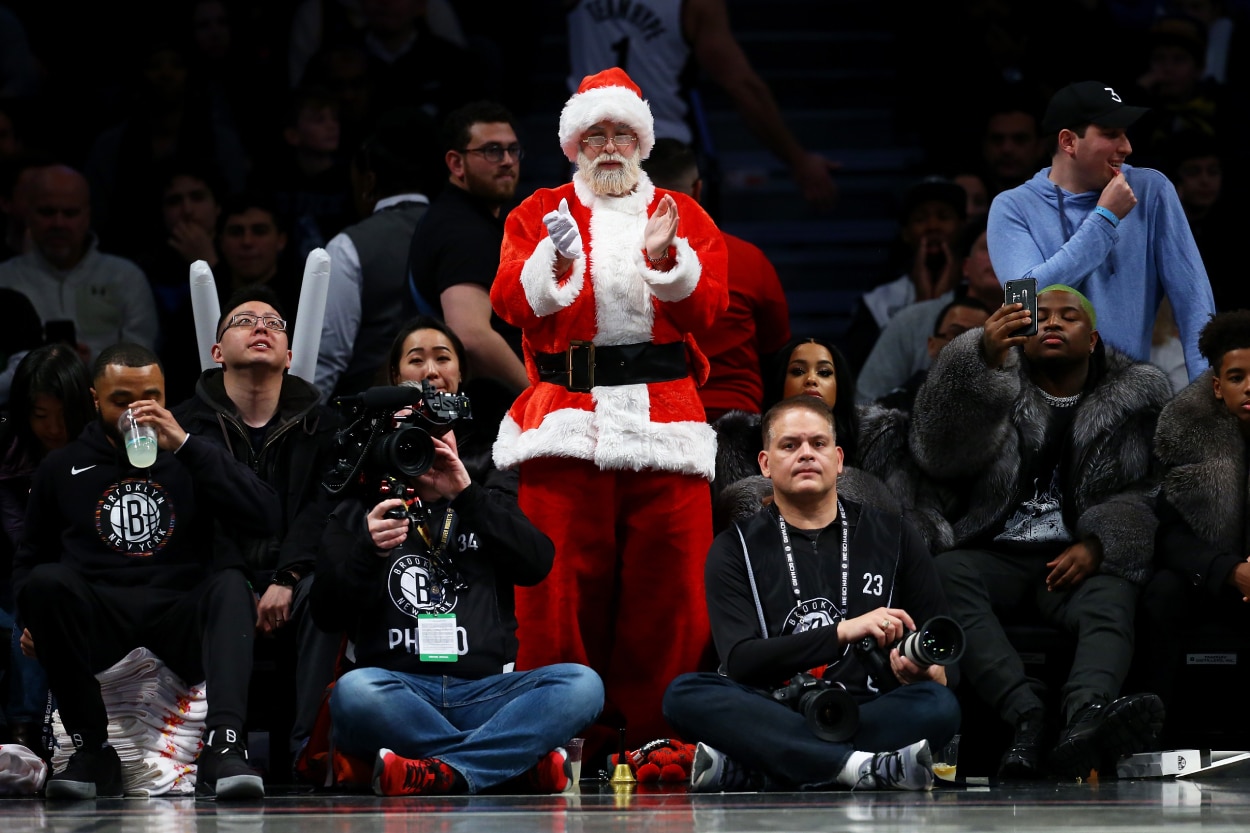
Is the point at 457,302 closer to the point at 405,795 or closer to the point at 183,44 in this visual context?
the point at 405,795

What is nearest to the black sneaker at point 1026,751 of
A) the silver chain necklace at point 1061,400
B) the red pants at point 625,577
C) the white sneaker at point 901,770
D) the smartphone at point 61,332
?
the white sneaker at point 901,770

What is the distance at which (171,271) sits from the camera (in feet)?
26.0

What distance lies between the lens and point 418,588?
522 cm

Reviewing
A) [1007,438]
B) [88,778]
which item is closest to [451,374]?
[88,778]

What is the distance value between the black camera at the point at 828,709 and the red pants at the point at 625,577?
62cm

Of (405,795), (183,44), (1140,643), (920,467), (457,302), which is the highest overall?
(183,44)

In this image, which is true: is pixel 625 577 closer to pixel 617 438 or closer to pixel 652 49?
pixel 617 438

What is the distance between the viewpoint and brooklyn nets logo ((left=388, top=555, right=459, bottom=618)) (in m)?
5.21

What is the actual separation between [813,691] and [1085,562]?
1198 millimetres

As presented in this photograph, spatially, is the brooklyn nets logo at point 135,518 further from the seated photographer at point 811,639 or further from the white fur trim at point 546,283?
the seated photographer at point 811,639

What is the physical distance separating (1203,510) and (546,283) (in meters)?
2.04

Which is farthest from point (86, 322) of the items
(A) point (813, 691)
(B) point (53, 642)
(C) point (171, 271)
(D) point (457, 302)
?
(A) point (813, 691)

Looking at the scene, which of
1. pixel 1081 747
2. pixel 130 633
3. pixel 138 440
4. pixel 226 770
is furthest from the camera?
pixel 130 633

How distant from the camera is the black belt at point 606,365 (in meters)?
5.39
